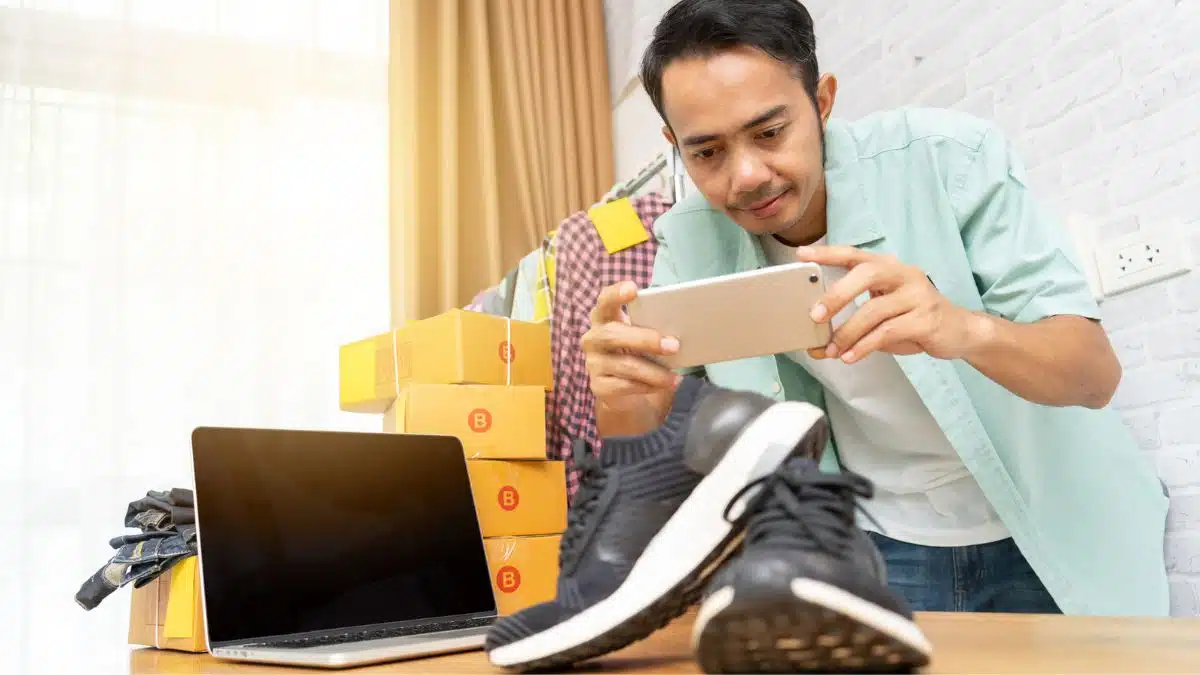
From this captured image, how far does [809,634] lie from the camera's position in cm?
46

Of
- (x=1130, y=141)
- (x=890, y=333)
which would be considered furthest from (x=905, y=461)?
(x=1130, y=141)

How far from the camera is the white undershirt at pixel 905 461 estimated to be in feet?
3.84

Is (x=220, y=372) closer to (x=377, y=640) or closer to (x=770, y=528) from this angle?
→ (x=377, y=640)

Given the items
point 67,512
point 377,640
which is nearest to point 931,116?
point 377,640

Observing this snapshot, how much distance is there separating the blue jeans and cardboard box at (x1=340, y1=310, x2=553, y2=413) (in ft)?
3.42

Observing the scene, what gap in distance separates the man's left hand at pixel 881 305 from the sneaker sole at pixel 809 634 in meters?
0.41

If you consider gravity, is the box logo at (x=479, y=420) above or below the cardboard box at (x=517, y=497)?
above

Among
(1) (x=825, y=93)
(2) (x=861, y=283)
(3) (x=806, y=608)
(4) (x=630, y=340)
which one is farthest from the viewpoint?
(1) (x=825, y=93)

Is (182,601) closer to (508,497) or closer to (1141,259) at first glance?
(508,497)

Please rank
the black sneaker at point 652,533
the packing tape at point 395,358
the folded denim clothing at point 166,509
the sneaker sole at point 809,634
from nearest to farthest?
the sneaker sole at point 809,634 < the black sneaker at point 652,533 < the folded denim clothing at point 166,509 < the packing tape at point 395,358

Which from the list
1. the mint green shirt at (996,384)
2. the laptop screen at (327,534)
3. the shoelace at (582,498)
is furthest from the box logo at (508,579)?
the shoelace at (582,498)

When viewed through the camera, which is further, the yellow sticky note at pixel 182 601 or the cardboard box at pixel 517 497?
the cardboard box at pixel 517 497

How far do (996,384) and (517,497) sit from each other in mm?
1071

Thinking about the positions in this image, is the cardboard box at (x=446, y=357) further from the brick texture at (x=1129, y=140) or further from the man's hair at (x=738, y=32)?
the brick texture at (x=1129, y=140)
